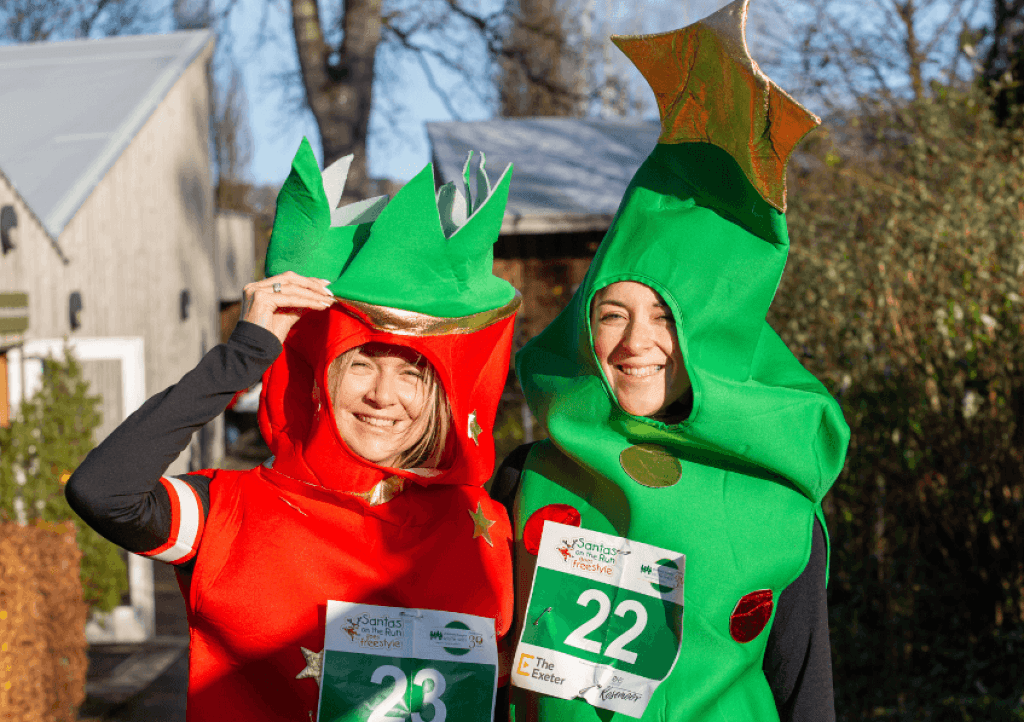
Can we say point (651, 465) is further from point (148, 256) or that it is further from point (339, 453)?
point (148, 256)

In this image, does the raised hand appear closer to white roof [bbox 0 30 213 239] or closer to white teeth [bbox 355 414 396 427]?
white teeth [bbox 355 414 396 427]

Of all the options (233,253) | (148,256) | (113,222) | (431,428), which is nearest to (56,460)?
(113,222)

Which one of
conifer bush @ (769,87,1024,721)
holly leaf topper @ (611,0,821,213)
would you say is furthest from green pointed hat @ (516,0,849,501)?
conifer bush @ (769,87,1024,721)

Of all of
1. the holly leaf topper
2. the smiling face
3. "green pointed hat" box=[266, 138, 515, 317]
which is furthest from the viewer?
the smiling face

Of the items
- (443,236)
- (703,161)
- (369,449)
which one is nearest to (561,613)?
(369,449)

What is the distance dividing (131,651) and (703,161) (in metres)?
5.96

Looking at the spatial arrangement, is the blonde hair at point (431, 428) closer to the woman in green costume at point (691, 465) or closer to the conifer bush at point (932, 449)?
the woman in green costume at point (691, 465)

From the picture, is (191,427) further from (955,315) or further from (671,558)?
(955,315)

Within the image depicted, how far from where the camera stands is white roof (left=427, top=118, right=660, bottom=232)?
925 cm

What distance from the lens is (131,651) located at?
6.52m

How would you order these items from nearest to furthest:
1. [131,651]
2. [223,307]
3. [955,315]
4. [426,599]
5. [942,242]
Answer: [426,599]
[955,315]
[942,242]
[131,651]
[223,307]

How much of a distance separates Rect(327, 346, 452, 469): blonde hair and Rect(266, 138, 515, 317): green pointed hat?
162 mm

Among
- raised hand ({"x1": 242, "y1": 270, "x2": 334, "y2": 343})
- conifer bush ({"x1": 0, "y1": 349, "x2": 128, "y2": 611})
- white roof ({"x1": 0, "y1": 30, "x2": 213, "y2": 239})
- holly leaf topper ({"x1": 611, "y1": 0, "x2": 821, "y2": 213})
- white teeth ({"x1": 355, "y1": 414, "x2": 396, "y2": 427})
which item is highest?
white roof ({"x1": 0, "y1": 30, "x2": 213, "y2": 239})

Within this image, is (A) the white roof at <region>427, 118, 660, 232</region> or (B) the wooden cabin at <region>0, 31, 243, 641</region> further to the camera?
(A) the white roof at <region>427, 118, 660, 232</region>
